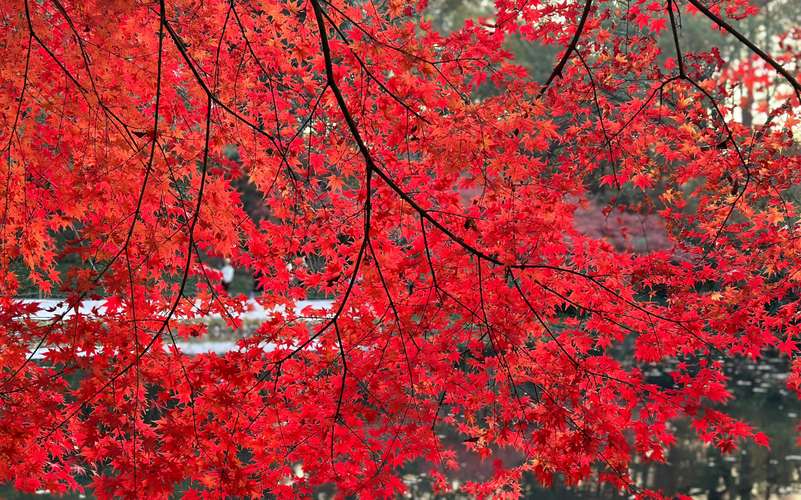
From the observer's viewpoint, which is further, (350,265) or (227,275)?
(227,275)

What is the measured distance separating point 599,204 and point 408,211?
1148 centimetres

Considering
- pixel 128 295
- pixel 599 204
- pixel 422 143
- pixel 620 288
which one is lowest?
pixel 128 295

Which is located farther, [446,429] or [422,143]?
[446,429]

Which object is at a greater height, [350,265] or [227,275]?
[227,275]

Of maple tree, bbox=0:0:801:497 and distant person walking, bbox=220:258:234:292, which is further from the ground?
distant person walking, bbox=220:258:234:292

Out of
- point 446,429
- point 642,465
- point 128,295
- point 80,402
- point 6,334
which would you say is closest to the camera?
point 80,402

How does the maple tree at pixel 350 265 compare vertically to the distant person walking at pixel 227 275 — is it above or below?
below

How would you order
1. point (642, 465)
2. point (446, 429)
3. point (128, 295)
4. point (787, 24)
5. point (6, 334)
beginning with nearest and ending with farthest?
point (6, 334), point (128, 295), point (642, 465), point (446, 429), point (787, 24)

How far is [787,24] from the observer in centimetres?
1744

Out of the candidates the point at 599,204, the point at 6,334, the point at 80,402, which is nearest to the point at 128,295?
the point at 6,334

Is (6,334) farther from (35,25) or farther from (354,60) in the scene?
(354,60)

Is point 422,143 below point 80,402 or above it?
above

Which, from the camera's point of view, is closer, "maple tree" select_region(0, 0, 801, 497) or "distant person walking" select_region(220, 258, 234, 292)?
"maple tree" select_region(0, 0, 801, 497)

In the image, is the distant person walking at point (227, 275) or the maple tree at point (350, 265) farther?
the distant person walking at point (227, 275)
